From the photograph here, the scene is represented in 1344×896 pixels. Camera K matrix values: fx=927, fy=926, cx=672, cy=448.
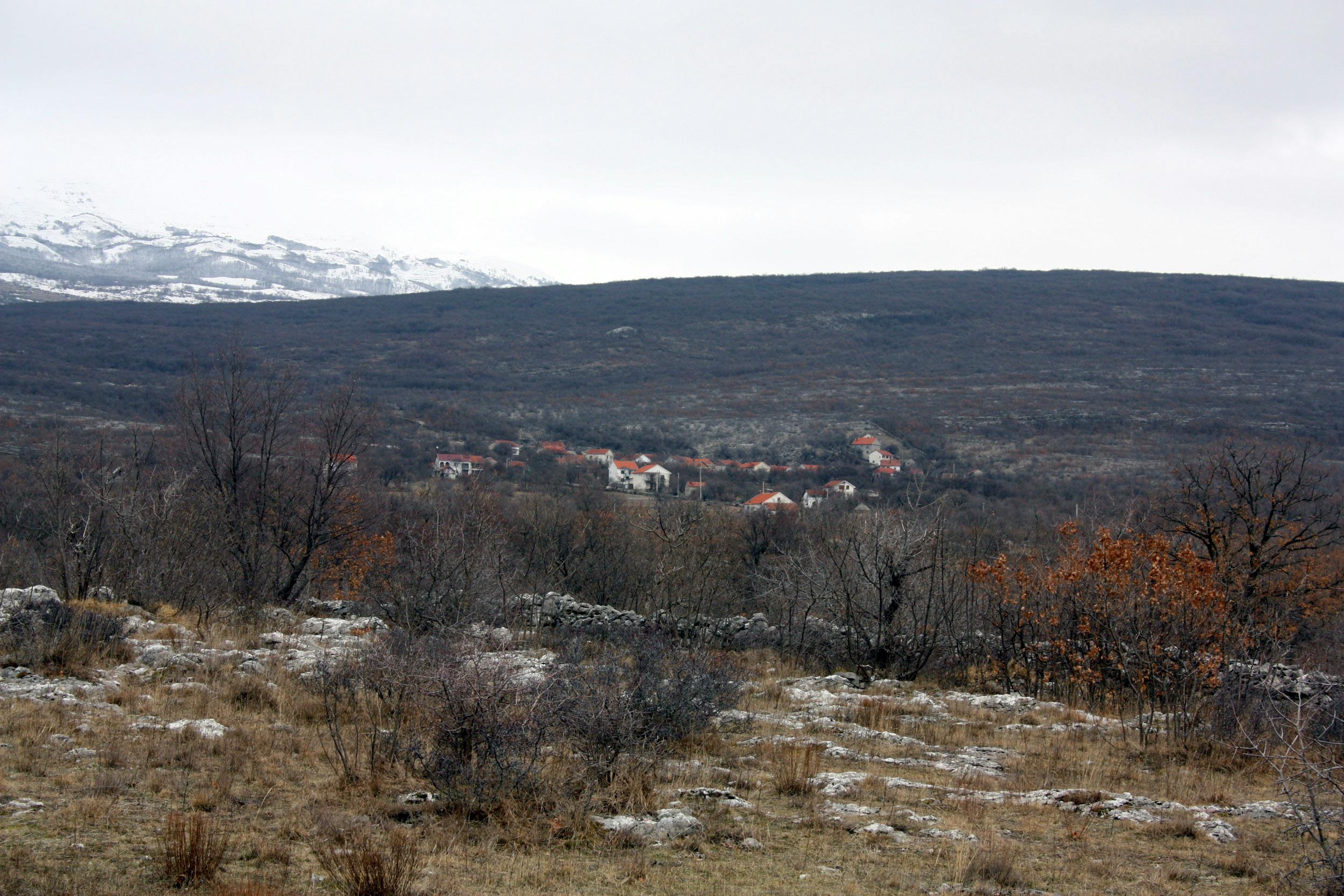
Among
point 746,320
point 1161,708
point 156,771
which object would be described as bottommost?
point 1161,708

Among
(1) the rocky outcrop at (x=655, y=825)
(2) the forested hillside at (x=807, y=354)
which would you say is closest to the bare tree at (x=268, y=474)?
(1) the rocky outcrop at (x=655, y=825)

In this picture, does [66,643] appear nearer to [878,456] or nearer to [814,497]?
[814,497]

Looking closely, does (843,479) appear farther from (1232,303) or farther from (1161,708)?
(1232,303)

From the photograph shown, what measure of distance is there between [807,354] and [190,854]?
3656 inches

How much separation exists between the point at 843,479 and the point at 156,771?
169 ft

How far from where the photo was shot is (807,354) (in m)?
95.5

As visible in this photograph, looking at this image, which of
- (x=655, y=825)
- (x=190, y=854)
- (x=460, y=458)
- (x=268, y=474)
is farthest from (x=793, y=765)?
(x=460, y=458)

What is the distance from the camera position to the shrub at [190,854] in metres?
4.84

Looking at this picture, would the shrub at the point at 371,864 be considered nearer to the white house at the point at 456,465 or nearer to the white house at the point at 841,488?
the white house at the point at 841,488

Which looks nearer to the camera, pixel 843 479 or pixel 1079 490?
pixel 1079 490

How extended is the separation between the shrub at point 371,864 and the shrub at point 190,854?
552 mm

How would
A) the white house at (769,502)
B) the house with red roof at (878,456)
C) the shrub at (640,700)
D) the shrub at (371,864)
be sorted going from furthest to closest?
1. the house with red roof at (878,456)
2. the white house at (769,502)
3. the shrub at (640,700)
4. the shrub at (371,864)

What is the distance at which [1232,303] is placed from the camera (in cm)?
10388

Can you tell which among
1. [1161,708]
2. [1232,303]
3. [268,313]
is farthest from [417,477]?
[1232,303]
